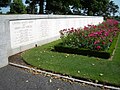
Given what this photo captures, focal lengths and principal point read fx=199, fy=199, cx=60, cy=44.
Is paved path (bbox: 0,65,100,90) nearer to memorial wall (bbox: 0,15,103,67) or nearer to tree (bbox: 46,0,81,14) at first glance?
memorial wall (bbox: 0,15,103,67)

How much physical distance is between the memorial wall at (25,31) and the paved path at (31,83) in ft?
3.91

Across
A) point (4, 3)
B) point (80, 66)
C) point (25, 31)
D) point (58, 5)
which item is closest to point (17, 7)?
point (4, 3)

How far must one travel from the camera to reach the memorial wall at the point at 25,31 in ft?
23.0

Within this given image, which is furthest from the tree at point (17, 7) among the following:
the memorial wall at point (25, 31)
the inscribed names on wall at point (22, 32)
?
the inscribed names on wall at point (22, 32)

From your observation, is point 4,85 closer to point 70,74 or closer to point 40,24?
point 70,74

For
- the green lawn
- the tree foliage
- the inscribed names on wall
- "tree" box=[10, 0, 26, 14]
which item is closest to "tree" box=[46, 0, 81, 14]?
the tree foliage

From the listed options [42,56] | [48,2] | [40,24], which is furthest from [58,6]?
[42,56]

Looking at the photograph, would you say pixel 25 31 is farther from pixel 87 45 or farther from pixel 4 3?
pixel 4 3

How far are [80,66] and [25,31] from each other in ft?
13.0

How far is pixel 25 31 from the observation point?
9531 mm

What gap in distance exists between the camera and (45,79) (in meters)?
5.63

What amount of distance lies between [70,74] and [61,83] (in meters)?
0.62

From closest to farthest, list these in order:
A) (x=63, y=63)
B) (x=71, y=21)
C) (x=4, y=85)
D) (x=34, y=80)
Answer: (x=4, y=85) → (x=34, y=80) → (x=63, y=63) → (x=71, y=21)

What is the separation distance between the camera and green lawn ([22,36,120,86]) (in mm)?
5730
